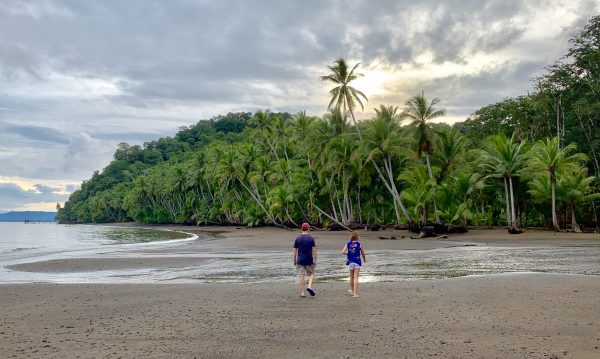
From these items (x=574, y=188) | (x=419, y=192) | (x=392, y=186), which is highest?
(x=392, y=186)

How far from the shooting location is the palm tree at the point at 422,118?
3906 cm

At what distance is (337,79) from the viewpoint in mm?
43500

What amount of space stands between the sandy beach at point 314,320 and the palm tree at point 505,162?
23.1m

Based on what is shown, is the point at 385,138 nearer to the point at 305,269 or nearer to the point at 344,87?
the point at 344,87

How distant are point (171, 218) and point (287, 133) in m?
49.2

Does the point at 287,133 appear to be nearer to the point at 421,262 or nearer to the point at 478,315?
the point at 421,262

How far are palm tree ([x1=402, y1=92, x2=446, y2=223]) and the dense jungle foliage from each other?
0.27ft

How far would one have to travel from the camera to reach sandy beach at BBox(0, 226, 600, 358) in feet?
21.4

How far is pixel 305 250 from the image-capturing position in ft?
36.0

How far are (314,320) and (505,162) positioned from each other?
30.1 m

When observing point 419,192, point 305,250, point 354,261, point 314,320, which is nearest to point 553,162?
point 419,192

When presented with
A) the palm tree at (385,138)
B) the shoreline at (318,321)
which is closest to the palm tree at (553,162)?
the palm tree at (385,138)

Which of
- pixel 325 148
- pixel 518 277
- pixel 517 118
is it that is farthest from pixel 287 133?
pixel 518 277

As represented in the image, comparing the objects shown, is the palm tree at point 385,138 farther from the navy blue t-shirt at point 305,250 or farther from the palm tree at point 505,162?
the navy blue t-shirt at point 305,250
